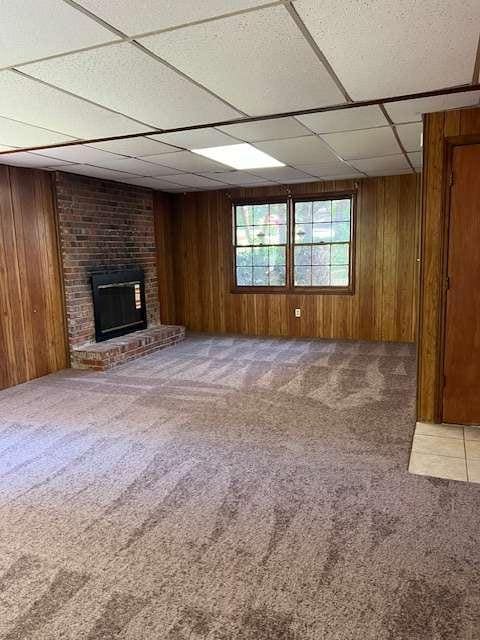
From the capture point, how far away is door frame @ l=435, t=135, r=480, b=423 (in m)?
3.29

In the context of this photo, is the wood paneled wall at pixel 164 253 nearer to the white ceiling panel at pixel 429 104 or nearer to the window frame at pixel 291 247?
the window frame at pixel 291 247

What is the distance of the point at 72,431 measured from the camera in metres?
3.58

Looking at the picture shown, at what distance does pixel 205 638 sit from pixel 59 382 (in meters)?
3.87

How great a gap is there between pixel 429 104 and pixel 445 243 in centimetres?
99

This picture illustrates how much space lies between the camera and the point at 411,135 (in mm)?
3889

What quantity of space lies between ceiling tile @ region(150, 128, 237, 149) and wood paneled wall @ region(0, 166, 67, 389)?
206 centimetres

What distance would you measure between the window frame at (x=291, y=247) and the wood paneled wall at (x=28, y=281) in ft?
9.37

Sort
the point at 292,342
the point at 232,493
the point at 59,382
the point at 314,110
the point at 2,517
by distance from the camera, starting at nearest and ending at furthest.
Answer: the point at 2,517 → the point at 232,493 → the point at 314,110 → the point at 59,382 → the point at 292,342

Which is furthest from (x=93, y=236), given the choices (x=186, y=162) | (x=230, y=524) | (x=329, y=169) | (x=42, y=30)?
(x=230, y=524)

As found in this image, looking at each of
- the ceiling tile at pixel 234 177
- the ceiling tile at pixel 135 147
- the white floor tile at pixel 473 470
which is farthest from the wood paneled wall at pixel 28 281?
the white floor tile at pixel 473 470

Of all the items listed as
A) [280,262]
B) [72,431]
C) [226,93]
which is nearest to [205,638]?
[72,431]

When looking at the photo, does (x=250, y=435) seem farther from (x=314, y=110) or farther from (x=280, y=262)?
(x=280, y=262)

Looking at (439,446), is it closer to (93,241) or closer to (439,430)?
(439,430)

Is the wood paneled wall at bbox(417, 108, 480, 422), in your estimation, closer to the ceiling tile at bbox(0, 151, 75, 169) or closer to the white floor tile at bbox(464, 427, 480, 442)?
the white floor tile at bbox(464, 427, 480, 442)
